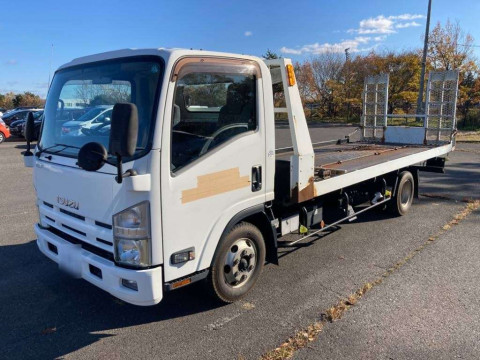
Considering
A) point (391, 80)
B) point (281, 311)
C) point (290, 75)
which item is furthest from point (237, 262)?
point (391, 80)

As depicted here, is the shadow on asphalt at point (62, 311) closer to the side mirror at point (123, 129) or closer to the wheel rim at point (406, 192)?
the side mirror at point (123, 129)

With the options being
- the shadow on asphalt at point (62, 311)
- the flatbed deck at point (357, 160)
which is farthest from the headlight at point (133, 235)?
the flatbed deck at point (357, 160)

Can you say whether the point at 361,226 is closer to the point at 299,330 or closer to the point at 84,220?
the point at 299,330

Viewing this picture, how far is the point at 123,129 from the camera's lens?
2.65 m

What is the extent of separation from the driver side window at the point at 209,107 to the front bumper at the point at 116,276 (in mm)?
872

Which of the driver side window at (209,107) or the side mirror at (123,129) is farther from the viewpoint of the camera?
the driver side window at (209,107)

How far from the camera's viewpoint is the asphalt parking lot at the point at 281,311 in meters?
3.19

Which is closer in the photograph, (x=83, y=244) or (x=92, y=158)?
(x=92, y=158)

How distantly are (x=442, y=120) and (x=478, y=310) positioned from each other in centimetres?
540

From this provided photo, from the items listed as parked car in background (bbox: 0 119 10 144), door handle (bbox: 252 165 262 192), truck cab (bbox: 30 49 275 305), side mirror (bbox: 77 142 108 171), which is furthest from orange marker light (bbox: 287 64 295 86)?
parked car in background (bbox: 0 119 10 144)

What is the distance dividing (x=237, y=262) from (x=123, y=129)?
1.79 meters

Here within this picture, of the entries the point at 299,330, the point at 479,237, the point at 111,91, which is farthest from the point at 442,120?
the point at 111,91

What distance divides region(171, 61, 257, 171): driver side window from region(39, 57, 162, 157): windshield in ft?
0.75

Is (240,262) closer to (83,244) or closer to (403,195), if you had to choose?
(83,244)
